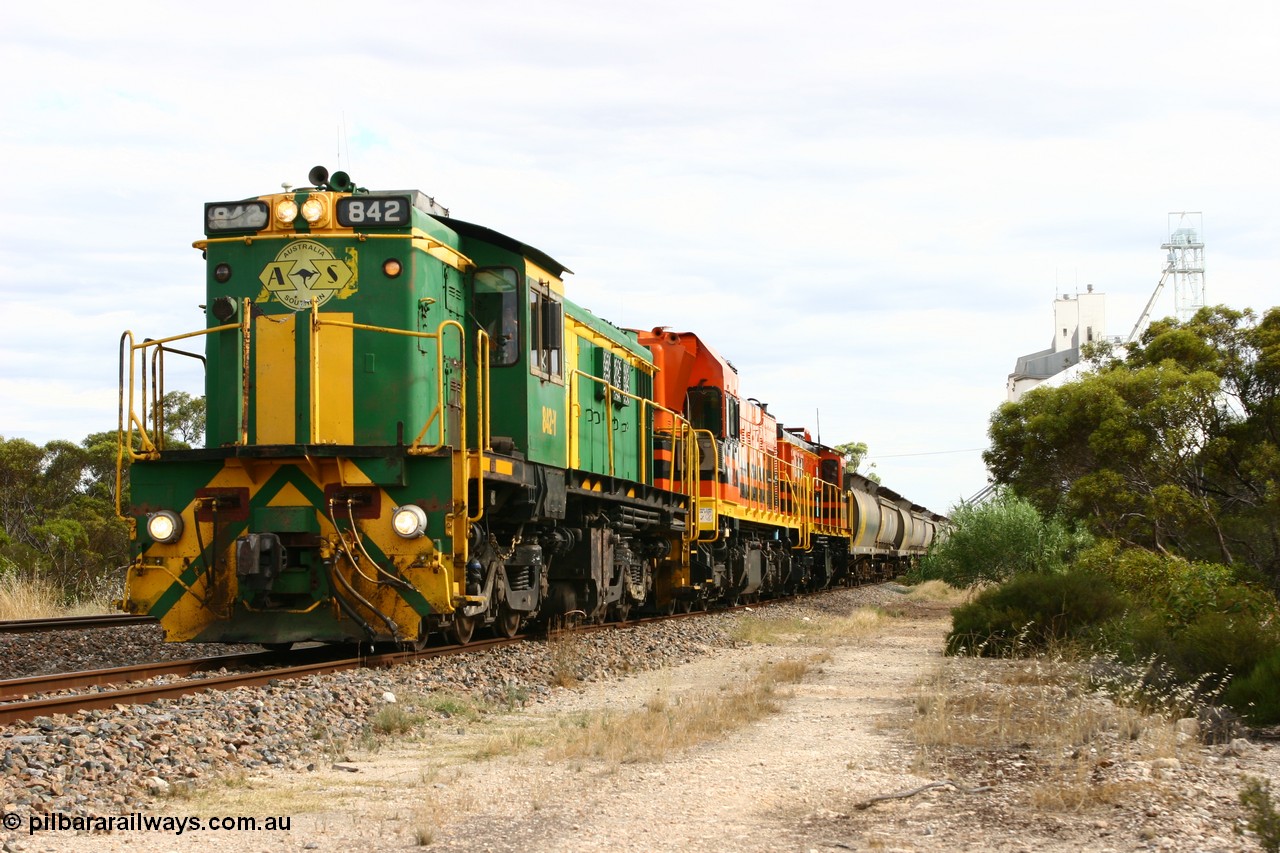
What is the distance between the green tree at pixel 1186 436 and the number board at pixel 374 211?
13.4m

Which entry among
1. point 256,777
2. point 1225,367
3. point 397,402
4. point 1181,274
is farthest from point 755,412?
point 1181,274

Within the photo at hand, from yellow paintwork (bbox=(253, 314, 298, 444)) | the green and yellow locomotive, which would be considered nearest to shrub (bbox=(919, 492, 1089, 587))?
the green and yellow locomotive

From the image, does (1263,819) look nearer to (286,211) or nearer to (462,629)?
(462,629)

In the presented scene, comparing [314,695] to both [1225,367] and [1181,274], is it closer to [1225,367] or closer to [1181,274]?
[1225,367]

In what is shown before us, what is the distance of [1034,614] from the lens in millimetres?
14703

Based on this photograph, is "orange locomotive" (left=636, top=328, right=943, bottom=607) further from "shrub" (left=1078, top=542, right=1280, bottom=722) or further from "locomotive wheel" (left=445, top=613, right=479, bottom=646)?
"shrub" (left=1078, top=542, right=1280, bottom=722)

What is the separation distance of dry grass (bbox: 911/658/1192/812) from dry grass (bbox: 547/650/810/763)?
1250 millimetres

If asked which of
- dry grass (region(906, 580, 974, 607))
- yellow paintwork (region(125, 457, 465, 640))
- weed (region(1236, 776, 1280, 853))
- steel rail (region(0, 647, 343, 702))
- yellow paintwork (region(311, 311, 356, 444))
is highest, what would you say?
yellow paintwork (region(311, 311, 356, 444))

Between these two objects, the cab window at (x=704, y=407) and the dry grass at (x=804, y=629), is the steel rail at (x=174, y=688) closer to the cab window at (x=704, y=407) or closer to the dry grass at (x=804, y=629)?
the dry grass at (x=804, y=629)

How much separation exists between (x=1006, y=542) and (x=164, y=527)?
19.8 m

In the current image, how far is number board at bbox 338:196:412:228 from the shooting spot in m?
10.9

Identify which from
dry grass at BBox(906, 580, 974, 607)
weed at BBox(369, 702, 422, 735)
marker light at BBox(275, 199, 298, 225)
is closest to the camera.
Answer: weed at BBox(369, 702, 422, 735)

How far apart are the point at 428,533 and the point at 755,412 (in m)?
14.3

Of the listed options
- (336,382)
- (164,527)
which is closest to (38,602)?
(164,527)
